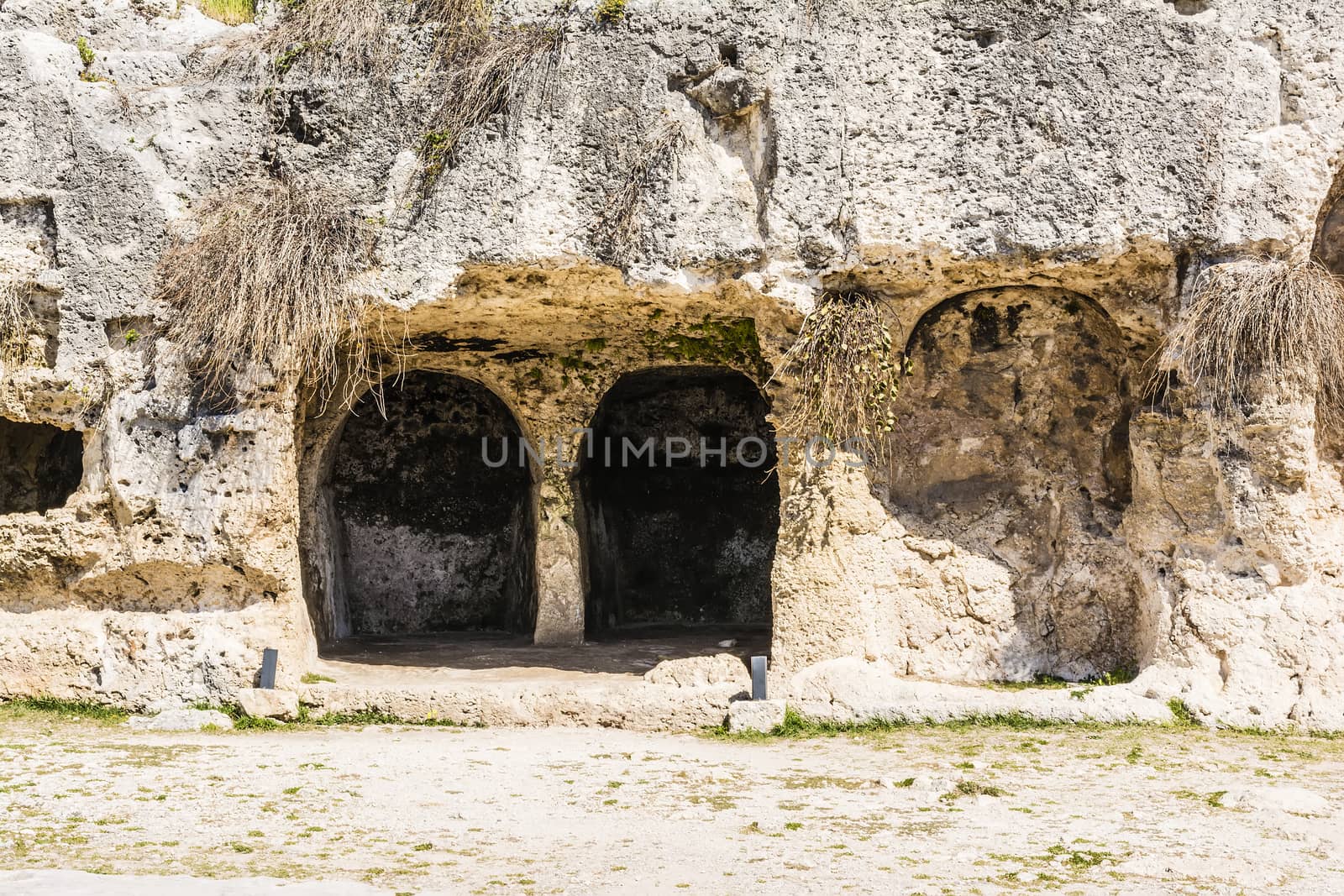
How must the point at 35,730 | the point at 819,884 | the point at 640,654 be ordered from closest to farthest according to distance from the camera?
1. the point at 819,884
2. the point at 35,730
3. the point at 640,654

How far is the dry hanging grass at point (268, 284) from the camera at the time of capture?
7.23 m

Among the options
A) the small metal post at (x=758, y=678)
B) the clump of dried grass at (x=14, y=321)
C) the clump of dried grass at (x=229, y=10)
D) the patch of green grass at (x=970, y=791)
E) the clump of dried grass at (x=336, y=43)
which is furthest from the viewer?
the clump of dried grass at (x=229, y=10)

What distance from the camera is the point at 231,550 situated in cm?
727

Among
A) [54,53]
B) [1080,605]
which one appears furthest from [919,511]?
[54,53]

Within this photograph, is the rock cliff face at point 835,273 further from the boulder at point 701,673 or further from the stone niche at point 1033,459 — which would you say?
the boulder at point 701,673

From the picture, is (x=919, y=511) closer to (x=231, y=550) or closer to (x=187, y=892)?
(x=231, y=550)

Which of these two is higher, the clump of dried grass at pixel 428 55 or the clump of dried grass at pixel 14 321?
the clump of dried grass at pixel 428 55

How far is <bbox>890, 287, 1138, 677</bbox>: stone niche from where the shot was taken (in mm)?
7352

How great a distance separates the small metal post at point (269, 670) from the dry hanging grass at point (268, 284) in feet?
4.88

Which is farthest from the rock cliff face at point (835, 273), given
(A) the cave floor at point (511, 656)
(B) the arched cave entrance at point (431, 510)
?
(B) the arched cave entrance at point (431, 510)

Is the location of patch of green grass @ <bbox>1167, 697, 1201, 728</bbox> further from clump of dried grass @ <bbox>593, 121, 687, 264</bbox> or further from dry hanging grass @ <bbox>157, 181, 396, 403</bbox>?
dry hanging grass @ <bbox>157, 181, 396, 403</bbox>

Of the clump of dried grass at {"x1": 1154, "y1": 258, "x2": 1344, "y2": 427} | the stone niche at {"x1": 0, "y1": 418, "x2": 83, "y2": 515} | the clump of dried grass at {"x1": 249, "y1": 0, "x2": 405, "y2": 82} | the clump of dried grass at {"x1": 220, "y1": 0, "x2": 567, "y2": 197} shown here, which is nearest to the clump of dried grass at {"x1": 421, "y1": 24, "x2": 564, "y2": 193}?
the clump of dried grass at {"x1": 220, "y1": 0, "x2": 567, "y2": 197}

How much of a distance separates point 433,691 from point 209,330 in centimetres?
234

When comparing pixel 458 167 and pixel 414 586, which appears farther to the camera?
pixel 414 586
